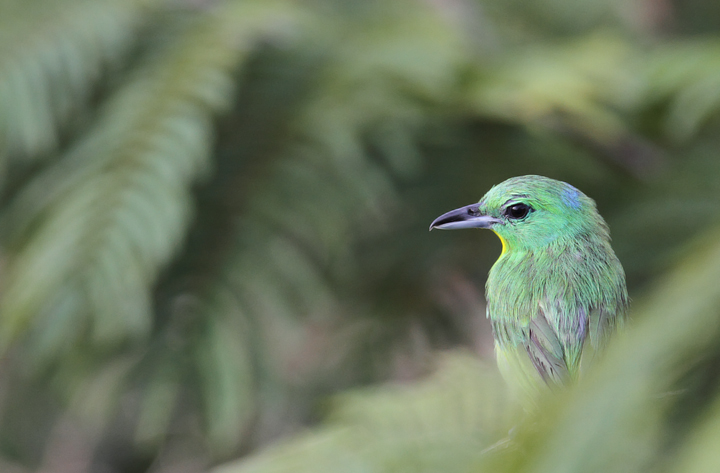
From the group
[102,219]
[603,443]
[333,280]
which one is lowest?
[333,280]

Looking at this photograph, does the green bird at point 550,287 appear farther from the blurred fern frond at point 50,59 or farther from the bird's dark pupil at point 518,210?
the blurred fern frond at point 50,59

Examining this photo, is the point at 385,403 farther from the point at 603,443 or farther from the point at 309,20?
the point at 309,20

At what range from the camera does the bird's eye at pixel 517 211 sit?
0.23 metres

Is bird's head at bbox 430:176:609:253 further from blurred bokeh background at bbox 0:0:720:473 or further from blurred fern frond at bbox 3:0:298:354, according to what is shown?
blurred fern frond at bbox 3:0:298:354

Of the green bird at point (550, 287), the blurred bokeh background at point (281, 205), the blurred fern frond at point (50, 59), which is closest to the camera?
the green bird at point (550, 287)

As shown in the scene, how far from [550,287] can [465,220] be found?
0.16 feet

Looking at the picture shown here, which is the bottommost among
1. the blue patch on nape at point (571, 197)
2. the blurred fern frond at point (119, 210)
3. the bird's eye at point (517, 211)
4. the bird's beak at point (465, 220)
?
the blurred fern frond at point (119, 210)

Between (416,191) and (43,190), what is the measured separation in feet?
2.51

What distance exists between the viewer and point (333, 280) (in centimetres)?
152

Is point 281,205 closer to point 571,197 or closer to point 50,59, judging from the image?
point 50,59

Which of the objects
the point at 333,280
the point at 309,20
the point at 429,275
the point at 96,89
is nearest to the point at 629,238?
the point at 429,275

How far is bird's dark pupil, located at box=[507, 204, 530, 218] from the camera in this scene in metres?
0.23

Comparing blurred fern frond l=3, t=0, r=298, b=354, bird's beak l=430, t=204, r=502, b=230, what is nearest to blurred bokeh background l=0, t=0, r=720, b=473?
blurred fern frond l=3, t=0, r=298, b=354

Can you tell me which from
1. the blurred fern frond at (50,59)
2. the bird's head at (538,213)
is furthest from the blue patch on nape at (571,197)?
the blurred fern frond at (50,59)
